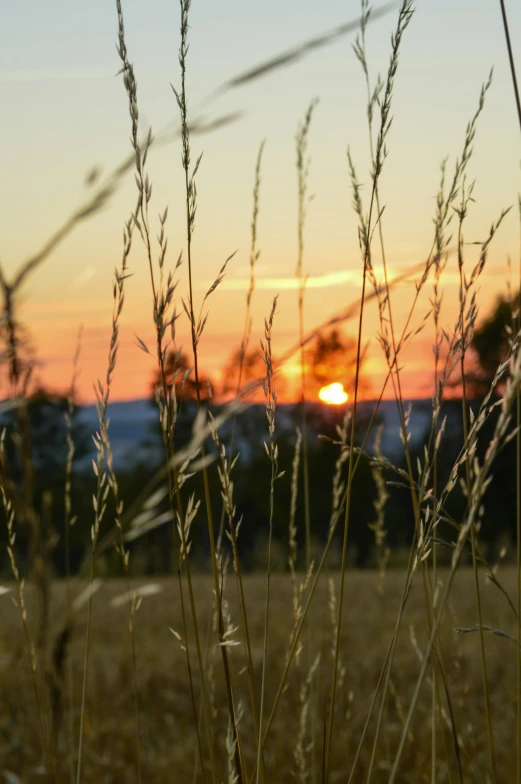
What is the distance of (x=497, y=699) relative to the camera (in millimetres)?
4375

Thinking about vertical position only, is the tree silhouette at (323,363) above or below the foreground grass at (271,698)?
above

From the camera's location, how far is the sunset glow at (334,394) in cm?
129

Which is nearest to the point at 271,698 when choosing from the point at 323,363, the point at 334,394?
the point at 323,363

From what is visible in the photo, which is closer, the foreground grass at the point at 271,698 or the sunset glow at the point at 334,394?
the sunset glow at the point at 334,394

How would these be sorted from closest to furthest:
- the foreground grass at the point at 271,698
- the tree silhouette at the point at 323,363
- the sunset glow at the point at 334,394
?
the tree silhouette at the point at 323,363
the sunset glow at the point at 334,394
the foreground grass at the point at 271,698

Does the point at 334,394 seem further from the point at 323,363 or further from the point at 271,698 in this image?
the point at 271,698

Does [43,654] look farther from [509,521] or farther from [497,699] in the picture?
[509,521]

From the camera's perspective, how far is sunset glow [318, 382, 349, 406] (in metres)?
1.29

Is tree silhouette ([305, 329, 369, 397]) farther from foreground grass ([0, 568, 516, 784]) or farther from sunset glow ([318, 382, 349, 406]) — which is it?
foreground grass ([0, 568, 516, 784])

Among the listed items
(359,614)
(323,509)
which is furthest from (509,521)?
(359,614)

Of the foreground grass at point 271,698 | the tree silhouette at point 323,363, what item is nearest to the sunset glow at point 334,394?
the tree silhouette at point 323,363

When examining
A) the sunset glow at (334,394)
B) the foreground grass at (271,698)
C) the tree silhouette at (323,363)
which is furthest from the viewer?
the foreground grass at (271,698)

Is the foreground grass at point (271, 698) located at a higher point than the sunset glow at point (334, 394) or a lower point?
lower

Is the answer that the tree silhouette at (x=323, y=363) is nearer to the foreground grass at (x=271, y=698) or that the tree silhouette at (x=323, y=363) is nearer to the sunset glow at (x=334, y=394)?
the sunset glow at (x=334, y=394)
